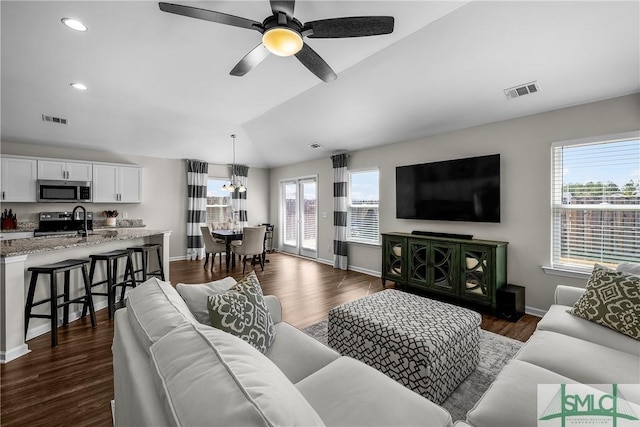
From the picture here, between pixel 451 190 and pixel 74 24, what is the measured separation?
15.4 feet

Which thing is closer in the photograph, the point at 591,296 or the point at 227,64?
the point at 591,296

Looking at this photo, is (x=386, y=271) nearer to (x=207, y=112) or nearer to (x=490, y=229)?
(x=490, y=229)

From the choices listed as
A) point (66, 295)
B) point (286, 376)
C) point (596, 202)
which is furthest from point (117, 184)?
point (596, 202)

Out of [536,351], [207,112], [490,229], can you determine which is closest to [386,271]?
[490,229]

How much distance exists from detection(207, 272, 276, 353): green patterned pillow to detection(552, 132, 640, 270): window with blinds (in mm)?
3522

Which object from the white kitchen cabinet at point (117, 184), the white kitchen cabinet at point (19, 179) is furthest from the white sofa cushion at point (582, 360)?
the white kitchen cabinet at point (19, 179)

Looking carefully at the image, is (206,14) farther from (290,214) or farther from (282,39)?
(290,214)

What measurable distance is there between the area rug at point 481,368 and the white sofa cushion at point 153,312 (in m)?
1.72

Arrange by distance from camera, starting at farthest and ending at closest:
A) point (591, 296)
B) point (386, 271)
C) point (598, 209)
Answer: point (386, 271) → point (598, 209) → point (591, 296)

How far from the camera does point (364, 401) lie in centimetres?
115

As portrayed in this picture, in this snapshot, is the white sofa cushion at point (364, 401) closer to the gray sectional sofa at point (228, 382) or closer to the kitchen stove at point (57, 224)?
the gray sectional sofa at point (228, 382)

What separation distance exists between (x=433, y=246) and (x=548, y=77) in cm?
229

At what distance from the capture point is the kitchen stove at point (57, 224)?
5.12 metres

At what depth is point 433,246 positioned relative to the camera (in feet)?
13.1
